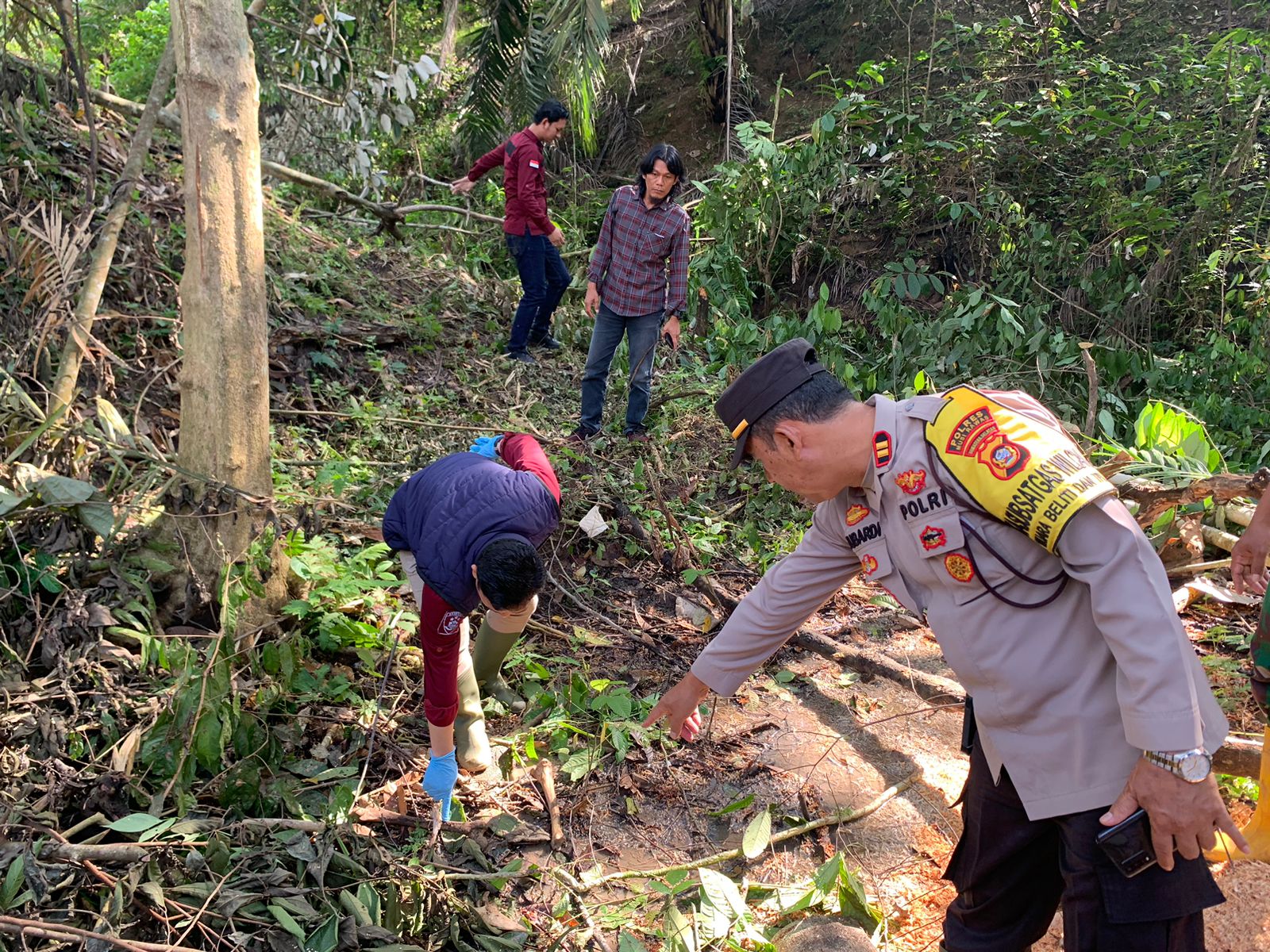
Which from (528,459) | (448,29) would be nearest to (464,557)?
(528,459)

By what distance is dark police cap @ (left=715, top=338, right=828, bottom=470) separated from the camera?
5.74ft

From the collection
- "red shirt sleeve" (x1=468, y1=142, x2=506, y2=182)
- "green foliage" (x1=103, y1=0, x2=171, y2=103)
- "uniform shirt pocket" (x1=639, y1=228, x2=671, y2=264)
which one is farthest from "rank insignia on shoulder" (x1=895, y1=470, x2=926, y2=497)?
"green foliage" (x1=103, y1=0, x2=171, y2=103)

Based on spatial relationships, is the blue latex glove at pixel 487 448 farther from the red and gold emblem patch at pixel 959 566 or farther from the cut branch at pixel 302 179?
the cut branch at pixel 302 179

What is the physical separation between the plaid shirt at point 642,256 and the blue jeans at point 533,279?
1.13 m

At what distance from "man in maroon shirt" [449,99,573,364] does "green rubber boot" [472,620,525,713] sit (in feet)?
11.5

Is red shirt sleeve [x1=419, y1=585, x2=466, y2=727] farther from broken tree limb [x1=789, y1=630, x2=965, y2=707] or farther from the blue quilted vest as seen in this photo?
broken tree limb [x1=789, y1=630, x2=965, y2=707]

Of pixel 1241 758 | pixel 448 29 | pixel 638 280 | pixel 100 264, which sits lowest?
pixel 1241 758

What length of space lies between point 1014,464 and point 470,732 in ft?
7.16

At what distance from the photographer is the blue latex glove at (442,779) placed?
2814mm

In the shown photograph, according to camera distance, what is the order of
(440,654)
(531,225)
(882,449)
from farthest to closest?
(531,225) < (440,654) < (882,449)

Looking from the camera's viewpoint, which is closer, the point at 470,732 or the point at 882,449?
the point at 882,449

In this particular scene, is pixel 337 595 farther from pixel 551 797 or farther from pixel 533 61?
pixel 533 61

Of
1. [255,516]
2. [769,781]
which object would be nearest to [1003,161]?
[769,781]

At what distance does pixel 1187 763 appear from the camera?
1.48m
